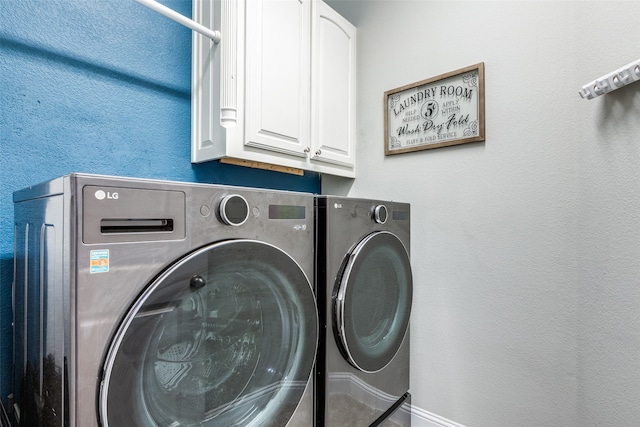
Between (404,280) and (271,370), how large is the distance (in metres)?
0.78

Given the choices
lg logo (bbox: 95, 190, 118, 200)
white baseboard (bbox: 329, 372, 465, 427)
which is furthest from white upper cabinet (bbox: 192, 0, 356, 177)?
white baseboard (bbox: 329, 372, 465, 427)

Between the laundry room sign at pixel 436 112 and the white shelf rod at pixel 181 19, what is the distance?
3.06 ft

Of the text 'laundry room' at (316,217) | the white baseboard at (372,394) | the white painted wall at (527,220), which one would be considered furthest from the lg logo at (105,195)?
the white painted wall at (527,220)

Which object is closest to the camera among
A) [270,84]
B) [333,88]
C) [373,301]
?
[373,301]

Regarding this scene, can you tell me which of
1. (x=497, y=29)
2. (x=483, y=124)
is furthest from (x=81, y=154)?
(x=497, y=29)

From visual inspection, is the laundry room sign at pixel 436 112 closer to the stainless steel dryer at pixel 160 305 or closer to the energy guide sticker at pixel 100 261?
the stainless steel dryer at pixel 160 305

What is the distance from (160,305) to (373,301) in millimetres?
861

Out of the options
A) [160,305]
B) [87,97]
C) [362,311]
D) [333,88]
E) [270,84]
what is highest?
[333,88]

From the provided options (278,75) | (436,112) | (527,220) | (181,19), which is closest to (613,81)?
(527,220)

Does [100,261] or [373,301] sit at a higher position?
[100,261]

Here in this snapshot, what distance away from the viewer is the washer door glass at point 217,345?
0.70 m

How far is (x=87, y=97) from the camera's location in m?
1.25

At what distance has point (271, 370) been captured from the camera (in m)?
0.99

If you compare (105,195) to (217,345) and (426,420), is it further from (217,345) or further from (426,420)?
(426,420)
